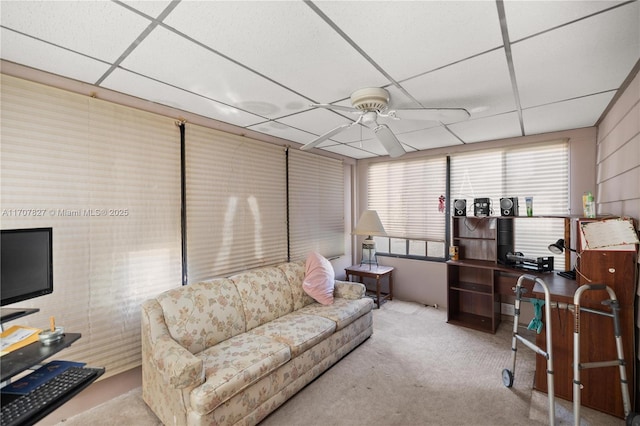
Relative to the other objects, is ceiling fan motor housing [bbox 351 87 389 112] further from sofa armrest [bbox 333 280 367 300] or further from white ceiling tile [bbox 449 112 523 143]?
sofa armrest [bbox 333 280 367 300]

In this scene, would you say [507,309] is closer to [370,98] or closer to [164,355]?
[370,98]

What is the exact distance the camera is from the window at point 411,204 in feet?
14.9

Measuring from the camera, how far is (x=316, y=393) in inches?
96.5

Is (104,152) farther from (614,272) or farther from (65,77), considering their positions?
(614,272)

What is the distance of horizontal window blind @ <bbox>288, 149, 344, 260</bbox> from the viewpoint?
4039mm

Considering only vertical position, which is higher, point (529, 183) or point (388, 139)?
point (388, 139)

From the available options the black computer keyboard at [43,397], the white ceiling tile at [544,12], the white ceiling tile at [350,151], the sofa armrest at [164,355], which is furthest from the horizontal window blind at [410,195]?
the black computer keyboard at [43,397]

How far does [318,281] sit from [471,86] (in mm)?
2453

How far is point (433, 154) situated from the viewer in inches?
177

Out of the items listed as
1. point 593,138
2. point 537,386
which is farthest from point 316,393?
point 593,138

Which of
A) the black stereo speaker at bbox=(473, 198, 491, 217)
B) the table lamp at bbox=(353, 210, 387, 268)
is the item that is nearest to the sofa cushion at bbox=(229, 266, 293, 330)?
the table lamp at bbox=(353, 210, 387, 268)

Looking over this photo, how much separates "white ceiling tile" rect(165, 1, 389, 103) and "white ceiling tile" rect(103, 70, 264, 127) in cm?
80

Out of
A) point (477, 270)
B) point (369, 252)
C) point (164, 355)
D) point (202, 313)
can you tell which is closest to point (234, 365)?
point (164, 355)

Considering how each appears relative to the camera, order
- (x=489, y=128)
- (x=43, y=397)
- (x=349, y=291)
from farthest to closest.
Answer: (x=349, y=291), (x=489, y=128), (x=43, y=397)
